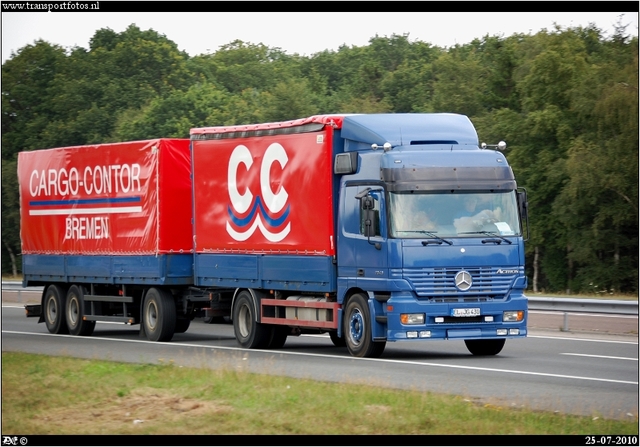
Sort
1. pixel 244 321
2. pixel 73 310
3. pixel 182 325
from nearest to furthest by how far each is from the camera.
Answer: pixel 244 321, pixel 182 325, pixel 73 310

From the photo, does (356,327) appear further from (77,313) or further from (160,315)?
(77,313)

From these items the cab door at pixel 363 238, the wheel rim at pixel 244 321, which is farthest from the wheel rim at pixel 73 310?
the cab door at pixel 363 238

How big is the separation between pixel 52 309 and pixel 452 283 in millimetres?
11916

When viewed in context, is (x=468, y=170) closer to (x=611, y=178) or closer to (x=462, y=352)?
(x=462, y=352)

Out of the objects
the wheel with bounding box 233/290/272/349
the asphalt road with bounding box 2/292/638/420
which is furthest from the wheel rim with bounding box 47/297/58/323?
the wheel with bounding box 233/290/272/349

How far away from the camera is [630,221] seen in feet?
194

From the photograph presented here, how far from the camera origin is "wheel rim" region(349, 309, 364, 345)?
769 inches

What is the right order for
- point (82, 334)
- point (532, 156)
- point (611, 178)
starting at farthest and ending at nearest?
1. point (532, 156)
2. point (611, 178)
3. point (82, 334)

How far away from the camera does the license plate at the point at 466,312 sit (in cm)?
1898

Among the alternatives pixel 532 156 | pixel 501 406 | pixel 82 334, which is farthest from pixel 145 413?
pixel 532 156

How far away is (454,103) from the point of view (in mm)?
80875

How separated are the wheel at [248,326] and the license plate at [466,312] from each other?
4.40 meters

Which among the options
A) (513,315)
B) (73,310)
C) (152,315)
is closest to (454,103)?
(73,310)

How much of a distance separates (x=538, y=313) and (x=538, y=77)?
140 feet
